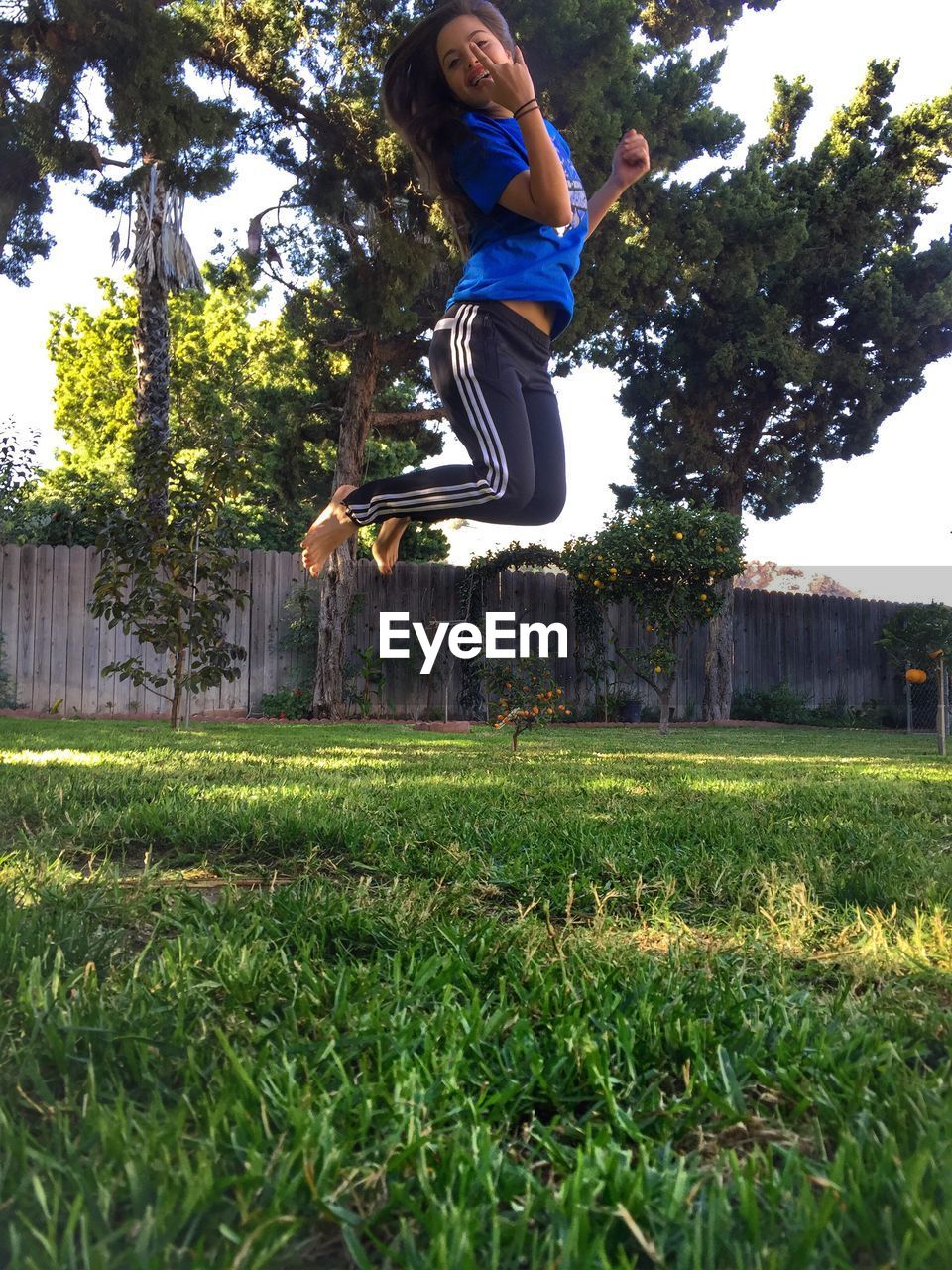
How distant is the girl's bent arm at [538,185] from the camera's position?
97.7 inches

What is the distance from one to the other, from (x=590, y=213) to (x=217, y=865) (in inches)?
90.6

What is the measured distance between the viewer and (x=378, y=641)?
14.6 metres

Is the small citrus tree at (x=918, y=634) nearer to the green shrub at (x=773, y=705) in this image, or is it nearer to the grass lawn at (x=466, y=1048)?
the green shrub at (x=773, y=705)

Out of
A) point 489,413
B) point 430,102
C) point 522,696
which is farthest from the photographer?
point 522,696

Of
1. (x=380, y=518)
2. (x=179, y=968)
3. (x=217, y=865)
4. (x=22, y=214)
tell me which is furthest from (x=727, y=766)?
(x=22, y=214)

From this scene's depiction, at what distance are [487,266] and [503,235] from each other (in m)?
0.10

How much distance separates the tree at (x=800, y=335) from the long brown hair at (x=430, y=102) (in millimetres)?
13782

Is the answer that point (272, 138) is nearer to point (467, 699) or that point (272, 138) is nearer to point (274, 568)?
point (274, 568)

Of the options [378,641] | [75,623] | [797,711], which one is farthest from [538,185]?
→ [797,711]

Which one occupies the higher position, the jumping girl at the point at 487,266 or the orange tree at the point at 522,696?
the jumping girl at the point at 487,266

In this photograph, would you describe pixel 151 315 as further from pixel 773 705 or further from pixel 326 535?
pixel 773 705

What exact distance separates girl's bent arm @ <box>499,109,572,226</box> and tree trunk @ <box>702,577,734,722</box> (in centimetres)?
1433

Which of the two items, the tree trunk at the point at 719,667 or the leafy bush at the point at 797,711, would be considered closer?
the tree trunk at the point at 719,667

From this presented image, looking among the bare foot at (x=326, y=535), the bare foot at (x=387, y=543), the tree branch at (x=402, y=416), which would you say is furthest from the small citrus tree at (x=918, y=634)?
the bare foot at (x=326, y=535)
